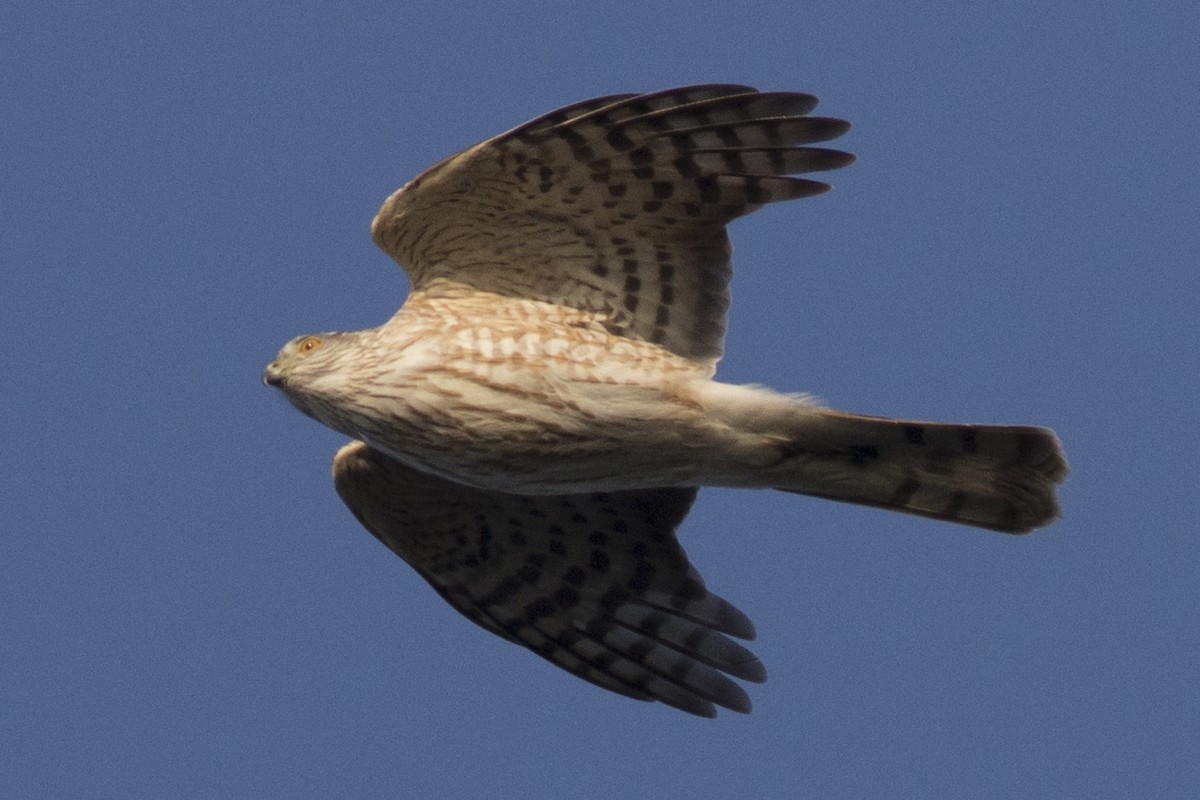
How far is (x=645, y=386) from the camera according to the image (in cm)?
1034

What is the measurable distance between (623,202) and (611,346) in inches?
27.1

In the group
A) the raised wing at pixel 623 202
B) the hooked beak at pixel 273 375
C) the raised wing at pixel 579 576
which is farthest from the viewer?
the raised wing at pixel 579 576

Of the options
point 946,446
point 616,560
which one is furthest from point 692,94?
point 616,560

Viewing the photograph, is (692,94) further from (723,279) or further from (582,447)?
(582,447)

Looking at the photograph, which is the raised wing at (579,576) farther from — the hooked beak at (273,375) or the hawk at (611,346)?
the hooked beak at (273,375)

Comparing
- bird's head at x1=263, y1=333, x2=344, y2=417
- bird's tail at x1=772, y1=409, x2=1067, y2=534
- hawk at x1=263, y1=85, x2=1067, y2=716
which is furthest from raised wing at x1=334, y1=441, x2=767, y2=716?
bird's tail at x1=772, y1=409, x2=1067, y2=534

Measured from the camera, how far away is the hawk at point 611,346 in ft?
33.1

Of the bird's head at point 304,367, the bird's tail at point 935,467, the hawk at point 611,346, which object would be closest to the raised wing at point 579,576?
the hawk at point 611,346

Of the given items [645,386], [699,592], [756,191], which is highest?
[756,191]

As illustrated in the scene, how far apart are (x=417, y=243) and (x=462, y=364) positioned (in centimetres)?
70

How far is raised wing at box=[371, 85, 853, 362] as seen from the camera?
10.0 m

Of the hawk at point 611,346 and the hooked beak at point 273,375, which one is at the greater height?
the hawk at point 611,346

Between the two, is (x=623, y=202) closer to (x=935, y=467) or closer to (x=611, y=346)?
(x=611, y=346)

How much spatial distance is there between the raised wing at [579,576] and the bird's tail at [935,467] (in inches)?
48.1
